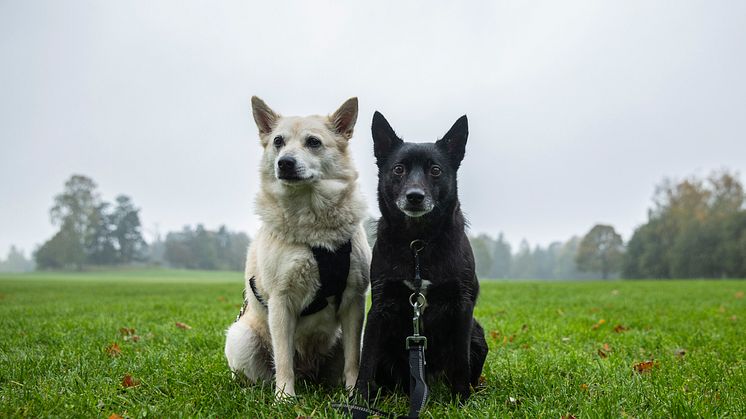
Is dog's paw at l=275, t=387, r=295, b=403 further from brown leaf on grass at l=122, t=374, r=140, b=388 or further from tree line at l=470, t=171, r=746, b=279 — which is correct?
tree line at l=470, t=171, r=746, b=279

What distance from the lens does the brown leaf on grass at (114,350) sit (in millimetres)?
4672

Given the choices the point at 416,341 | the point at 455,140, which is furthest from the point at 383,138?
the point at 416,341

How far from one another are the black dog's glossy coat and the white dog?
34 centimetres

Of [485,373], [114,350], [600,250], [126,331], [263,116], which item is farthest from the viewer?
[600,250]

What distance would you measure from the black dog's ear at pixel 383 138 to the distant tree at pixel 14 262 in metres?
159

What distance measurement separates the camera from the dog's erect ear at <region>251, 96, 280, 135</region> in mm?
4082

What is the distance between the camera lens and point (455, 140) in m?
3.44

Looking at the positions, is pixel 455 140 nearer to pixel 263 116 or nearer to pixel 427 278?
pixel 427 278

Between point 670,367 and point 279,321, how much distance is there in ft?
10.4

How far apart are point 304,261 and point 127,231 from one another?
81.7m

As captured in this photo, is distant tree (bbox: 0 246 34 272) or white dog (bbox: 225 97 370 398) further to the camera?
distant tree (bbox: 0 246 34 272)

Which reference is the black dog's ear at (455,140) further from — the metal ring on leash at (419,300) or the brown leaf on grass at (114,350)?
the brown leaf on grass at (114,350)

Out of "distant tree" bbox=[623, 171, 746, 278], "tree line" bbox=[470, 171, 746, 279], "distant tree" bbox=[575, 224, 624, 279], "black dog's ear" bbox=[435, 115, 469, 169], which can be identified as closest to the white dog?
"black dog's ear" bbox=[435, 115, 469, 169]

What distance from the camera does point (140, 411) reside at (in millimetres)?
2926
